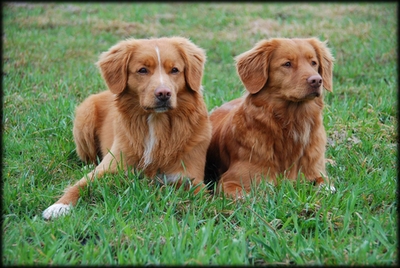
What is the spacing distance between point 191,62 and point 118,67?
0.69 metres

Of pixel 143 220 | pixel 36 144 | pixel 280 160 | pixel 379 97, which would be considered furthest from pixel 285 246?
pixel 379 97

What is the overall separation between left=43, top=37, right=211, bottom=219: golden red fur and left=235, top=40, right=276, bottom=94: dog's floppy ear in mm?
452

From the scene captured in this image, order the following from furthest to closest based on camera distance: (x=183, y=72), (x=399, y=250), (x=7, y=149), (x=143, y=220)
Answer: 1. (x=7, y=149)
2. (x=183, y=72)
3. (x=143, y=220)
4. (x=399, y=250)

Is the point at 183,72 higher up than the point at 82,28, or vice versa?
the point at 183,72

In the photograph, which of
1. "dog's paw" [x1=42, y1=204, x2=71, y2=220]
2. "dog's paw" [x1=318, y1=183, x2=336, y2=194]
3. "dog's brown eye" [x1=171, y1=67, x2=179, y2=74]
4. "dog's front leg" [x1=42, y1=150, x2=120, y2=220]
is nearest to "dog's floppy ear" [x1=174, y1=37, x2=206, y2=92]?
"dog's brown eye" [x1=171, y1=67, x2=179, y2=74]

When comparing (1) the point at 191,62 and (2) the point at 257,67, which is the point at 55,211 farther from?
(2) the point at 257,67

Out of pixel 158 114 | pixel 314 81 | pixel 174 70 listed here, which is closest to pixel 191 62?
pixel 174 70

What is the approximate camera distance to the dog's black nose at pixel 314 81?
14.6ft

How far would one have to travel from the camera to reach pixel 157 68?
461 cm

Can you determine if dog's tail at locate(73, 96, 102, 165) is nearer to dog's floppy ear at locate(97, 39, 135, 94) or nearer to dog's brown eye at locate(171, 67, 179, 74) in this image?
dog's floppy ear at locate(97, 39, 135, 94)

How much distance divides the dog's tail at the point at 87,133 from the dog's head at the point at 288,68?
1.87 metres

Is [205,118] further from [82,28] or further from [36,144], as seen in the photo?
[82,28]

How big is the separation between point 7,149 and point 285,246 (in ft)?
11.3

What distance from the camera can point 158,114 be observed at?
15.8ft
